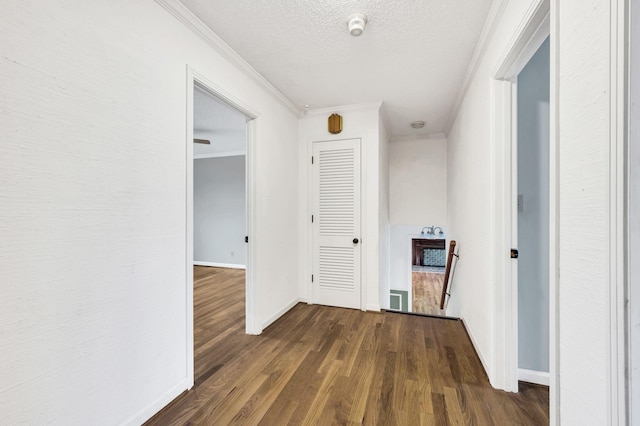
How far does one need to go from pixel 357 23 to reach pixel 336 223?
6.78ft

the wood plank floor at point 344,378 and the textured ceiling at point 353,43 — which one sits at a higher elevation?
the textured ceiling at point 353,43

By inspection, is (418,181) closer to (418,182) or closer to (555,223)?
(418,182)

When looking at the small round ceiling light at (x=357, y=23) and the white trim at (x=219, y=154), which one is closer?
the small round ceiling light at (x=357, y=23)


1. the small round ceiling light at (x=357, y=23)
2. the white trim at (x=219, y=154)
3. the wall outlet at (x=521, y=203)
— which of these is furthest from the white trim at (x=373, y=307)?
the white trim at (x=219, y=154)

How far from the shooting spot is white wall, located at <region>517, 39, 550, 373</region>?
1772 millimetres

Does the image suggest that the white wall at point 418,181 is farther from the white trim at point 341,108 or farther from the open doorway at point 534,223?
the open doorway at point 534,223

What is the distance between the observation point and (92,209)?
1223mm

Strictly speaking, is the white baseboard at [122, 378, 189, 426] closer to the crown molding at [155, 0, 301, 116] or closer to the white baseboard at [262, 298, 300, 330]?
the white baseboard at [262, 298, 300, 330]

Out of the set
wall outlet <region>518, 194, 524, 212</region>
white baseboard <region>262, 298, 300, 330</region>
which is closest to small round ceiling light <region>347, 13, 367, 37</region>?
wall outlet <region>518, 194, 524, 212</region>

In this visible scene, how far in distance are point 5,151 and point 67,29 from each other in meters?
0.58

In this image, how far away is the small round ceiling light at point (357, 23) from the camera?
171 centimetres

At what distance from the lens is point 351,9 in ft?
5.45

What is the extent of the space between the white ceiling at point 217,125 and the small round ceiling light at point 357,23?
1.37 m

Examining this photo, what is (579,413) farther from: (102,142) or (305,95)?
(305,95)
